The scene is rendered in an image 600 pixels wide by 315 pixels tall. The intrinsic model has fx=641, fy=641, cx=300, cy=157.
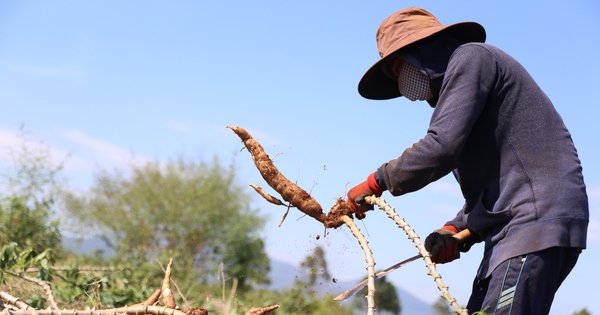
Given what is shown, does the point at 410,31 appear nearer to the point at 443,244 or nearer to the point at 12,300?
the point at 443,244

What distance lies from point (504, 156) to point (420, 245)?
419 millimetres

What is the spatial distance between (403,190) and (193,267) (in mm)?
6158

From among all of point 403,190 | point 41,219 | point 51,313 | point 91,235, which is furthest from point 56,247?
point 403,190

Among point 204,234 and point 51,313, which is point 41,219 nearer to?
point 204,234

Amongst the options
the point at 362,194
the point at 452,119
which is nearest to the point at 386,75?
the point at 362,194

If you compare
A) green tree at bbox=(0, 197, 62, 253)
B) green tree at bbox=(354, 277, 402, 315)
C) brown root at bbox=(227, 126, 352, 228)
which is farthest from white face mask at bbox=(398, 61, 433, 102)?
green tree at bbox=(0, 197, 62, 253)

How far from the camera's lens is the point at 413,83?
254 cm

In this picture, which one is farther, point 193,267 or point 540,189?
point 193,267

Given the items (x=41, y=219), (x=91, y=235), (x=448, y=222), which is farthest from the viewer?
(x=91, y=235)

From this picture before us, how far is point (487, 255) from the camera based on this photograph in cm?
226

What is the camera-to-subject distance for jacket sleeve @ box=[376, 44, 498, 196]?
83.1 inches

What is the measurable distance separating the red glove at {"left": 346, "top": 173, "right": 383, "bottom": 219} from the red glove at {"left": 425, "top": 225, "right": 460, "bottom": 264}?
31 cm

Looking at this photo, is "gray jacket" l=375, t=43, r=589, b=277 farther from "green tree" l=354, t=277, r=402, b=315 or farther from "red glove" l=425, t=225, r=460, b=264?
"green tree" l=354, t=277, r=402, b=315

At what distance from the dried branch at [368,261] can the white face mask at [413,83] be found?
1.84ft
